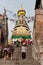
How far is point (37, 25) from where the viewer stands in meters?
25.1

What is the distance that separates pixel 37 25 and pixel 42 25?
58cm

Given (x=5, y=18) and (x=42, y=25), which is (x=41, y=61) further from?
(x=5, y=18)

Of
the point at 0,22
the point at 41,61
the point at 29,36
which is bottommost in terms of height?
the point at 29,36

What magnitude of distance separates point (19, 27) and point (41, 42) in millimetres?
52232

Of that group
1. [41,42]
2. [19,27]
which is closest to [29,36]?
[19,27]

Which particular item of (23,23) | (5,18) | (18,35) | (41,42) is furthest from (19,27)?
(41,42)

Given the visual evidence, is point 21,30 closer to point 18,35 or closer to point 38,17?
point 18,35

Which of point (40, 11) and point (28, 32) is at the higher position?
point (40, 11)

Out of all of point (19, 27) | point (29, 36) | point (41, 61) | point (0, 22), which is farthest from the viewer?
point (19, 27)

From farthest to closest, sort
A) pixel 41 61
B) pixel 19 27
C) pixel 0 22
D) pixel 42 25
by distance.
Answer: pixel 19 27 → pixel 0 22 → pixel 42 25 → pixel 41 61

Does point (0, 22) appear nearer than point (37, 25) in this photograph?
No

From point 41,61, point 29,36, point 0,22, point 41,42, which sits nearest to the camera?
point 41,61

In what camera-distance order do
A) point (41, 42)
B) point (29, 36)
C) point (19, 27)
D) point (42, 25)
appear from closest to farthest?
1. point (41, 42)
2. point (42, 25)
3. point (29, 36)
4. point (19, 27)

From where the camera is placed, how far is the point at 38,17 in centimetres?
2553
